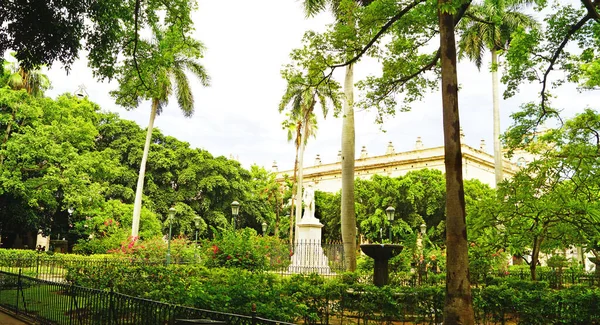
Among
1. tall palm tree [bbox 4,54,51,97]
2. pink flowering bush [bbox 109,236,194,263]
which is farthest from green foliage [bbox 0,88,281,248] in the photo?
pink flowering bush [bbox 109,236,194,263]

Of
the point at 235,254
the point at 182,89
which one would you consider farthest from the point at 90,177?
the point at 235,254

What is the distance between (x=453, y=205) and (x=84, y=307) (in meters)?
6.64

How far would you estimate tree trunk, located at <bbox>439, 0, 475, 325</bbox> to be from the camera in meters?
7.84

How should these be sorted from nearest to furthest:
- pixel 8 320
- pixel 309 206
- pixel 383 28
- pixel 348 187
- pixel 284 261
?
pixel 8 320 → pixel 383 28 → pixel 348 187 → pixel 284 261 → pixel 309 206

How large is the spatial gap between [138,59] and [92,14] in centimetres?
203

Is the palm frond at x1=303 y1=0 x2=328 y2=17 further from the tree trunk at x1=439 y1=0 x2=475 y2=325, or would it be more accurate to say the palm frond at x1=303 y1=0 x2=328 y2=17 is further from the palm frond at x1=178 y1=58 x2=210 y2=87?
the palm frond at x1=178 y1=58 x2=210 y2=87

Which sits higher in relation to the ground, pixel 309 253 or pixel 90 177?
pixel 90 177

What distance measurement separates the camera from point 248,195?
44.2m

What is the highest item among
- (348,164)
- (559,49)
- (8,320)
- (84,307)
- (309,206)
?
(559,49)

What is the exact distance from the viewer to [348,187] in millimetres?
18312

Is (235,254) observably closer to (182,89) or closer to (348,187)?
(348,187)

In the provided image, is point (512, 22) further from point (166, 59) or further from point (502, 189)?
point (166, 59)

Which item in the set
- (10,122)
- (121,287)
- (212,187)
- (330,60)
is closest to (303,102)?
(212,187)

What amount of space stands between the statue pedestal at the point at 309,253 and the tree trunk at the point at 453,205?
12.5m
